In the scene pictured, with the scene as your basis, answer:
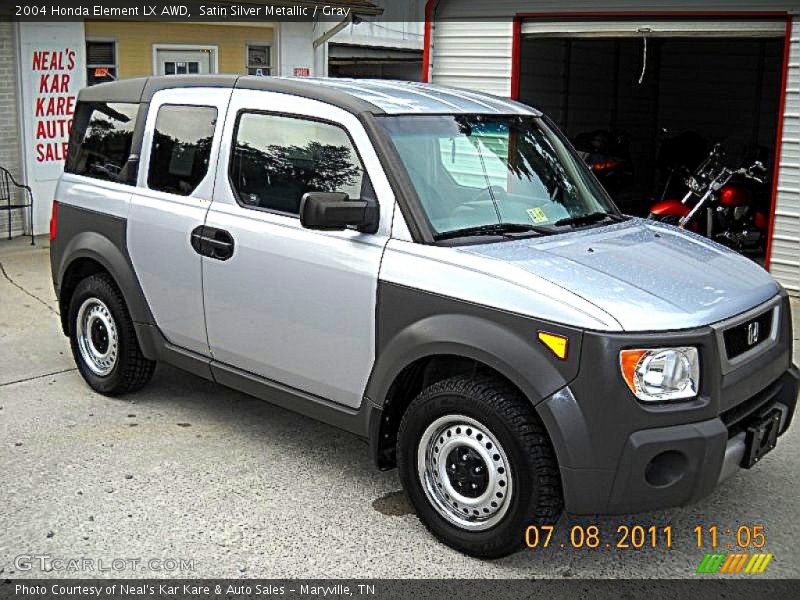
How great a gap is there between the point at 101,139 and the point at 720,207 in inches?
276

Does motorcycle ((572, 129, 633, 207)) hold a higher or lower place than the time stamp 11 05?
higher

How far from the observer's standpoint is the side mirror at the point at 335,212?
4.15 meters

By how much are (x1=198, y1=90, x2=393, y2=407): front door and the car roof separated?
0.19 ft

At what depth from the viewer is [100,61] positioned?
41.0 ft

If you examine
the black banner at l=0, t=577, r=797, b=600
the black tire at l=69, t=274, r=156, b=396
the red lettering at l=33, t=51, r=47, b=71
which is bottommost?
the black banner at l=0, t=577, r=797, b=600

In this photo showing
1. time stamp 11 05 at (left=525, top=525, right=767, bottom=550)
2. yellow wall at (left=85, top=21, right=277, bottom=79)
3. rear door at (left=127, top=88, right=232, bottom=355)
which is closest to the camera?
time stamp 11 05 at (left=525, top=525, right=767, bottom=550)

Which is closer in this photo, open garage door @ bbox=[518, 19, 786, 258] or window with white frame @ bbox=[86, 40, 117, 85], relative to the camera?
open garage door @ bbox=[518, 19, 786, 258]

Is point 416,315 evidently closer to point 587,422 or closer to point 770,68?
point 587,422

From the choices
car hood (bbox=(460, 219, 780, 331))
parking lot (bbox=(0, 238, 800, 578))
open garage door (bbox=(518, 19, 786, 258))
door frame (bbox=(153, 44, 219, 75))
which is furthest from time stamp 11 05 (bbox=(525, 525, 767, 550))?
door frame (bbox=(153, 44, 219, 75))

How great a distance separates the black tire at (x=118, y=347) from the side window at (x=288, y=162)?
1.23 metres

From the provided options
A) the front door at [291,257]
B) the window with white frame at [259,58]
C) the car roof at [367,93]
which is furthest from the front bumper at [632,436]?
the window with white frame at [259,58]

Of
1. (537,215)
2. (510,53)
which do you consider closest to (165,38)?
(510,53)

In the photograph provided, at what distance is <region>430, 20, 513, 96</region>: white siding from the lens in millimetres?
10969

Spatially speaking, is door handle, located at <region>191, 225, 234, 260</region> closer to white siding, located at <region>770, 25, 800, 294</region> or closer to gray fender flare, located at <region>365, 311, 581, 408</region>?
gray fender flare, located at <region>365, 311, 581, 408</region>
